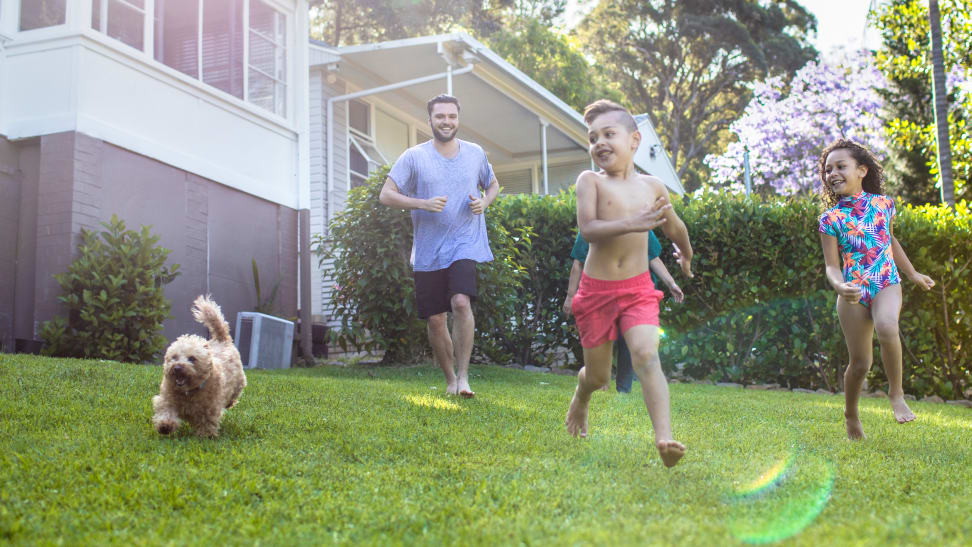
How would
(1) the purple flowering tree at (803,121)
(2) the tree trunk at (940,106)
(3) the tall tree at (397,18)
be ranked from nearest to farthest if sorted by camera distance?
1. (2) the tree trunk at (940,106)
2. (1) the purple flowering tree at (803,121)
3. (3) the tall tree at (397,18)

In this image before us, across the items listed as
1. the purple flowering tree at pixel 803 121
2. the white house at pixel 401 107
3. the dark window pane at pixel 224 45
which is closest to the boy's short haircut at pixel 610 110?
the dark window pane at pixel 224 45

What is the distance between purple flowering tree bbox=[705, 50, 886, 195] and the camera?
95.2ft

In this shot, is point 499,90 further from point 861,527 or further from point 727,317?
point 861,527

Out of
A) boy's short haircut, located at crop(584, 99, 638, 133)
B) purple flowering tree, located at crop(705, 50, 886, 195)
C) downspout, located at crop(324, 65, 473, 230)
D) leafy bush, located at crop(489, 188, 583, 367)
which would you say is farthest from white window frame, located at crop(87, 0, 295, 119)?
purple flowering tree, located at crop(705, 50, 886, 195)

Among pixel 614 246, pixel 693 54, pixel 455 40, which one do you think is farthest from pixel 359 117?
pixel 693 54

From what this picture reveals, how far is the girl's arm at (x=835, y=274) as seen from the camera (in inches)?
178

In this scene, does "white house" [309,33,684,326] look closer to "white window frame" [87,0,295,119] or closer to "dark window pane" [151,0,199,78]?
"white window frame" [87,0,295,119]

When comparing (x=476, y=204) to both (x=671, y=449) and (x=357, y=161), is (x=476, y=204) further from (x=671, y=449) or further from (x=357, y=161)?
(x=357, y=161)

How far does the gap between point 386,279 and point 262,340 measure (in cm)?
193

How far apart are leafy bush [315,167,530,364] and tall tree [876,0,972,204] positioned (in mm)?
8501

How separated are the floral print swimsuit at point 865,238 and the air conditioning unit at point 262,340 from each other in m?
6.61

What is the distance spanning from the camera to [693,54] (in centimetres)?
3612

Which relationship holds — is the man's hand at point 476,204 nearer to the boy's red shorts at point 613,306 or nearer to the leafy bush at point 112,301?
the boy's red shorts at point 613,306

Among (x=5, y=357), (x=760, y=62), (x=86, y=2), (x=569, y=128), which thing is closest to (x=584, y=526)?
(x=5, y=357)
